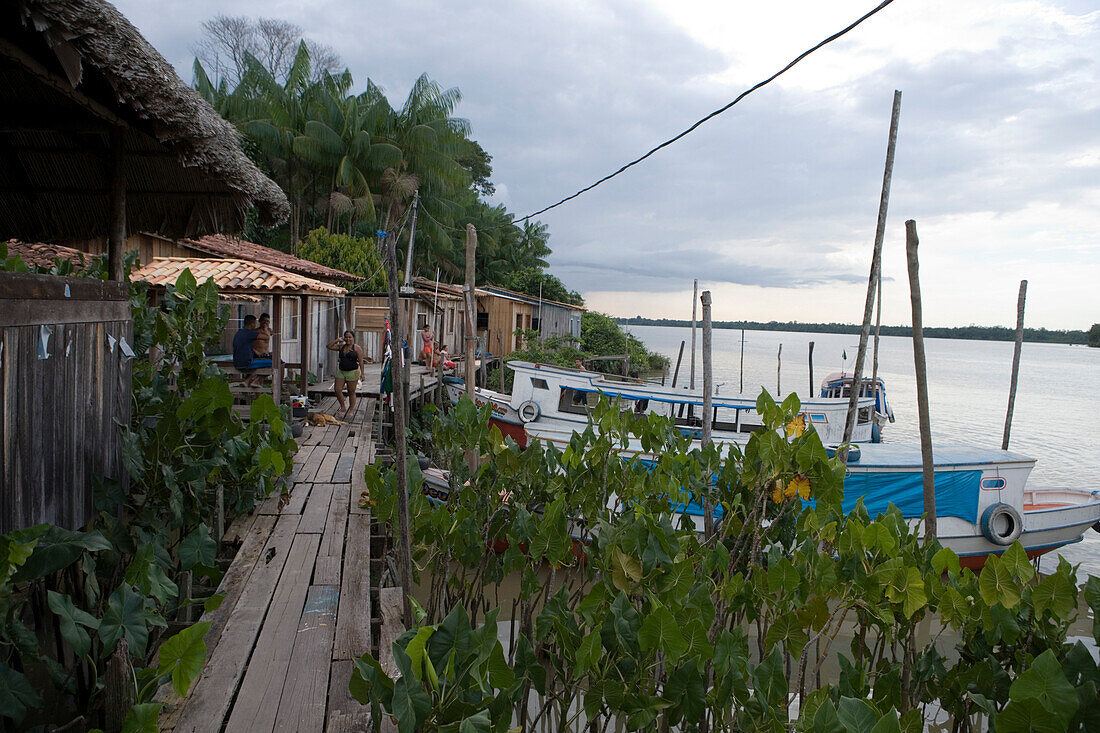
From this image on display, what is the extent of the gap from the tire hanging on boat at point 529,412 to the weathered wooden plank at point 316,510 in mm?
7506

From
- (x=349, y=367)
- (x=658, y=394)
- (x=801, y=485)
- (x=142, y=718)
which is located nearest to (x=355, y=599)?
(x=142, y=718)

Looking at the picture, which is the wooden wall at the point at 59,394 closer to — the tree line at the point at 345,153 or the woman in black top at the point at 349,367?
the woman in black top at the point at 349,367

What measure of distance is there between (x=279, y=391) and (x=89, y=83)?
6.65 m

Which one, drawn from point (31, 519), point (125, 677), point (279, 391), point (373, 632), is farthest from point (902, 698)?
point (279, 391)

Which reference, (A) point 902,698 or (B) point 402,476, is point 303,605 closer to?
Result: (B) point 402,476

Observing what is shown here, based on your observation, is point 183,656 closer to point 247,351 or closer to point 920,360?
point 920,360

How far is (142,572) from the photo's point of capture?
285 cm

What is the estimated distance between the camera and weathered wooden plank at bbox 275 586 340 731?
9.36 ft

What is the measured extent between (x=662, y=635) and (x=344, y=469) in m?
5.48

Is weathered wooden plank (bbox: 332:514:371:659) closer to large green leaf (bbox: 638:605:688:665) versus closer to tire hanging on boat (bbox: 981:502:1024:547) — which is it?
large green leaf (bbox: 638:605:688:665)

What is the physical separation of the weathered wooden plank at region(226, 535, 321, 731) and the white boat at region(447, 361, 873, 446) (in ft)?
25.3

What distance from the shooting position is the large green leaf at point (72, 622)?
2.42 meters

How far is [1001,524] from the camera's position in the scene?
1006cm

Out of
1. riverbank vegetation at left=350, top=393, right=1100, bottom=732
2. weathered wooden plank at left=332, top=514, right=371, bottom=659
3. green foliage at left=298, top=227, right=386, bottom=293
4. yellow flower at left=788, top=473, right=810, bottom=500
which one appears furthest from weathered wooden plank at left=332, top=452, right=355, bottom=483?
green foliage at left=298, top=227, right=386, bottom=293
